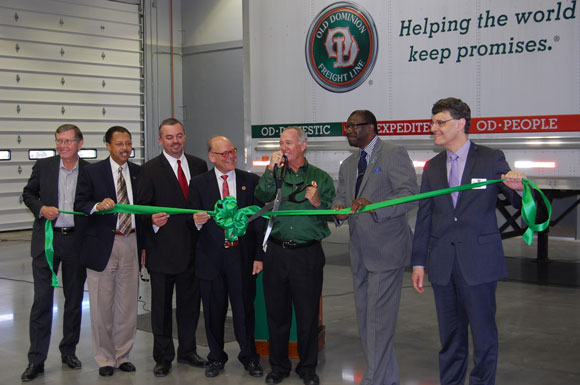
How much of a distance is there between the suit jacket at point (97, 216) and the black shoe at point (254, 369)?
1.22 metres

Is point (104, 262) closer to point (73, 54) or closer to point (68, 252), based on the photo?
point (68, 252)

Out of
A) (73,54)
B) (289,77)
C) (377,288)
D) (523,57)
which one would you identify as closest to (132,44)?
(73,54)

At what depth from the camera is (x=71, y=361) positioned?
5.59 m

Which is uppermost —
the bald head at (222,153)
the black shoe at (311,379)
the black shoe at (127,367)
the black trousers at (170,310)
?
the bald head at (222,153)

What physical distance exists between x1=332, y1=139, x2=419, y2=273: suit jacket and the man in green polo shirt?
33 cm

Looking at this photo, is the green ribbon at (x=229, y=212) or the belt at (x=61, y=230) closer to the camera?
the green ribbon at (x=229, y=212)

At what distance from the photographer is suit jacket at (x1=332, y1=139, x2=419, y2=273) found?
15.4ft

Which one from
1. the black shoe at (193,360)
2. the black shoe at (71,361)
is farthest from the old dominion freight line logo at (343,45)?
the black shoe at (71,361)

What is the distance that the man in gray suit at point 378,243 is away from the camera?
4.70 metres

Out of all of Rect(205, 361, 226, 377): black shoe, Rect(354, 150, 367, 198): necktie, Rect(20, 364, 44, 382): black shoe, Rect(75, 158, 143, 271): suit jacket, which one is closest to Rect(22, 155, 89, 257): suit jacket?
Rect(75, 158, 143, 271): suit jacket

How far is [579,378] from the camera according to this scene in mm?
5156

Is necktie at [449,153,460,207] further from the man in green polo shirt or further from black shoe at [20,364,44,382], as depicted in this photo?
black shoe at [20,364,44,382]

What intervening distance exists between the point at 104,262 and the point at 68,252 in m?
0.34

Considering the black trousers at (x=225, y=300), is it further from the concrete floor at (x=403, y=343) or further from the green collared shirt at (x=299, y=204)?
the green collared shirt at (x=299, y=204)
